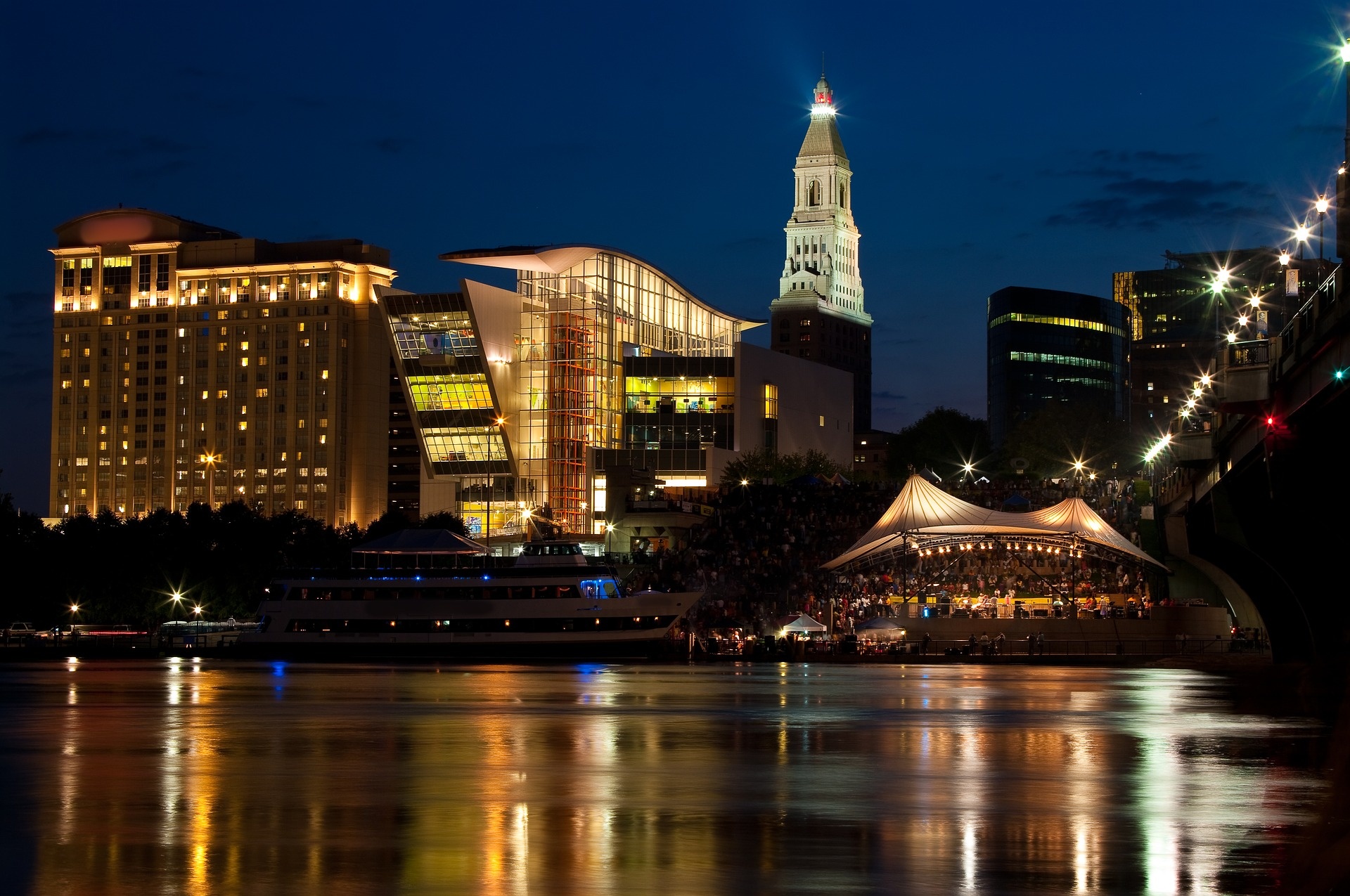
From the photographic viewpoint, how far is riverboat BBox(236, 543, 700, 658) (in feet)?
263

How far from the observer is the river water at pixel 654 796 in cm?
1730

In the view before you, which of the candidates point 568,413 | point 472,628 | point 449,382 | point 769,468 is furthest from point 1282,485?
point 449,382

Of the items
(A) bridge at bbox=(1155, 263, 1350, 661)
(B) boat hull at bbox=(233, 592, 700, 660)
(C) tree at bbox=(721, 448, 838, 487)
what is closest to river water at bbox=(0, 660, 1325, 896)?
(A) bridge at bbox=(1155, 263, 1350, 661)

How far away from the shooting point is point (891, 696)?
45469mm

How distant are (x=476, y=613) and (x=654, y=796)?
59.0m

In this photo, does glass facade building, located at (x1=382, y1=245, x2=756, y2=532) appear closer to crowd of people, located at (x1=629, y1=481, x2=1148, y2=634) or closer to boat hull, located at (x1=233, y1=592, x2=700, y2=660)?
crowd of people, located at (x1=629, y1=481, x2=1148, y2=634)

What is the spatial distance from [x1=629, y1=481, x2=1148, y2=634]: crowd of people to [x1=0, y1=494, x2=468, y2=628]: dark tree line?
30531 millimetres

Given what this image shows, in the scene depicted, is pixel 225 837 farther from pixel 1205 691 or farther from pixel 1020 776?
pixel 1205 691

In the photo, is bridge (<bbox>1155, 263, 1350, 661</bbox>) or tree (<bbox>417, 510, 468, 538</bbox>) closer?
bridge (<bbox>1155, 263, 1350, 661</bbox>)

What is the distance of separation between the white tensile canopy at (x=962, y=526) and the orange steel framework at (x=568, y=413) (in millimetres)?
73333

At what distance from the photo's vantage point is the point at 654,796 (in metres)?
23.4

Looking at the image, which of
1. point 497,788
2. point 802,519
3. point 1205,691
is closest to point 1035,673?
point 1205,691

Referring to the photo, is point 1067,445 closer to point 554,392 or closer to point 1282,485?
point 554,392

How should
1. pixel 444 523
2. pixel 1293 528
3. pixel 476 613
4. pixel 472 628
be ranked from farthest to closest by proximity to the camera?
pixel 444 523 < pixel 472 628 < pixel 476 613 < pixel 1293 528
